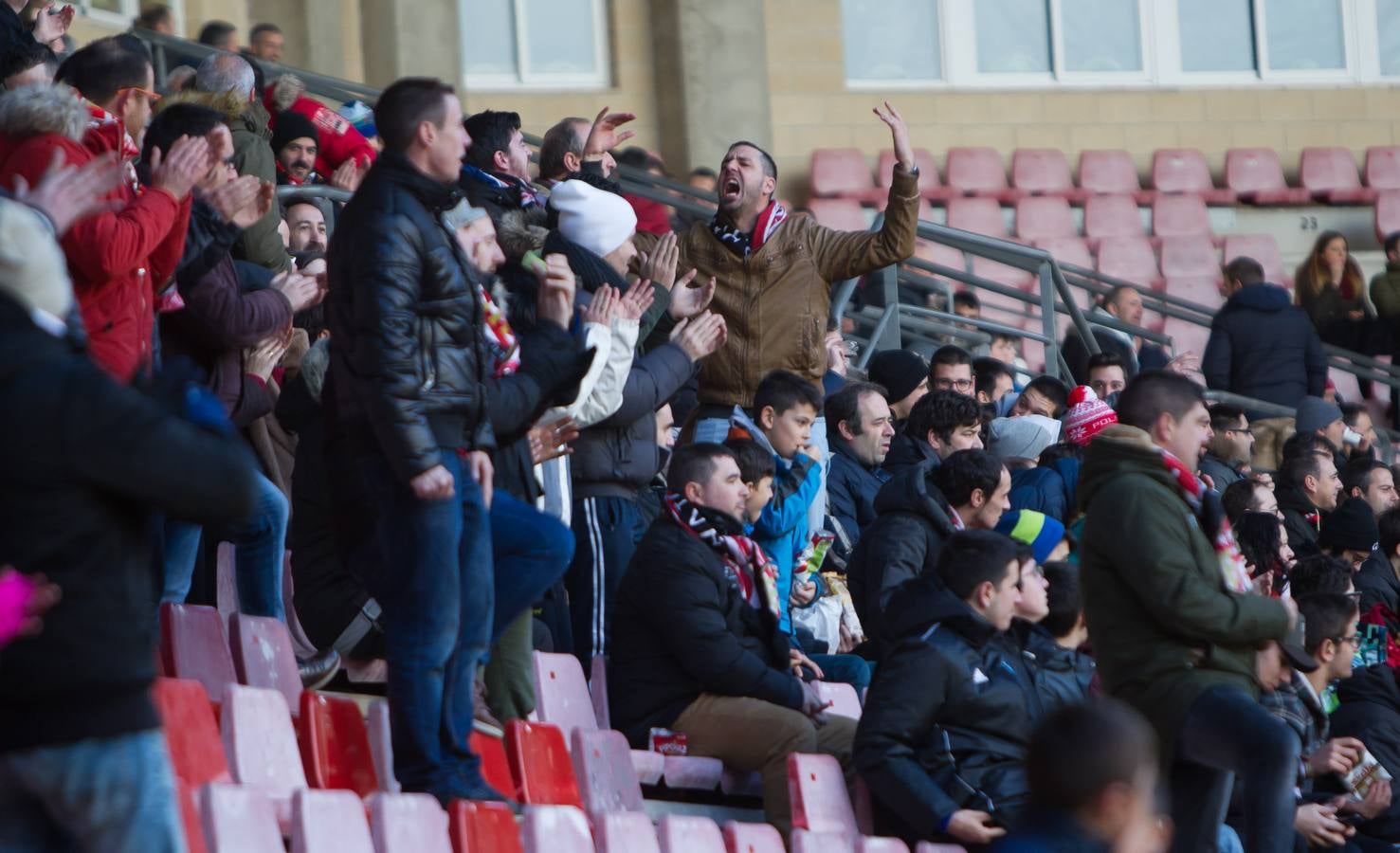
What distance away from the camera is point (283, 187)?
26.4ft

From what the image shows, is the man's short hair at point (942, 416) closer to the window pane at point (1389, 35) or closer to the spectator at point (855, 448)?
the spectator at point (855, 448)

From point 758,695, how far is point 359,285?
5.88ft

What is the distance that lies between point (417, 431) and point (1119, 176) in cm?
1149

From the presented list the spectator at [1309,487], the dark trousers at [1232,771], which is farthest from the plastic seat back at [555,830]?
the spectator at [1309,487]

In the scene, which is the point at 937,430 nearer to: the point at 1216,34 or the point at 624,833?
the point at 624,833

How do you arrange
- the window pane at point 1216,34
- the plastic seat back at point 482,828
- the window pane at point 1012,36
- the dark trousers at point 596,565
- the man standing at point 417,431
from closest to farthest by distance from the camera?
the plastic seat back at point 482,828 < the man standing at point 417,431 < the dark trousers at point 596,565 < the window pane at point 1012,36 < the window pane at point 1216,34

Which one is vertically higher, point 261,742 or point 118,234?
point 118,234

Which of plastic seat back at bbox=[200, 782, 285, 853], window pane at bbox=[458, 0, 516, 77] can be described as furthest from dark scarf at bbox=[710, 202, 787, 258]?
window pane at bbox=[458, 0, 516, 77]

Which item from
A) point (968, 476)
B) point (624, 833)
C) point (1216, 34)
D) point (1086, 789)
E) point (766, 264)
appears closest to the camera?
point (1086, 789)

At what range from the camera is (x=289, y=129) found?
8.80 m

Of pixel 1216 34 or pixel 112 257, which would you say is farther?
pixel 1216 34

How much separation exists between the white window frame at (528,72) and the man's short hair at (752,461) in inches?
353

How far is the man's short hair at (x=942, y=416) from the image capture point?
794 centimetres

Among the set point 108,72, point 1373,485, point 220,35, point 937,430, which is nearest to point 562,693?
point 108,72
